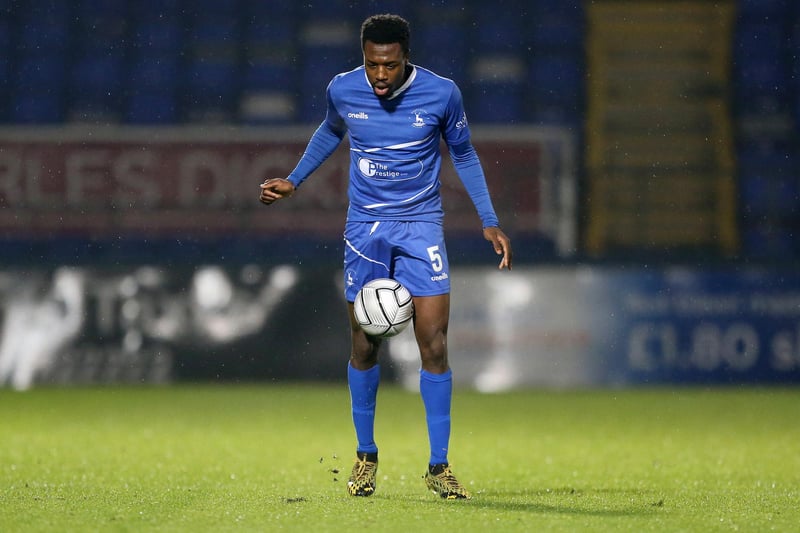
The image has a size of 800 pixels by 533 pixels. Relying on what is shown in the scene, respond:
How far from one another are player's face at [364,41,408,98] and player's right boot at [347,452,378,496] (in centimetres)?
139

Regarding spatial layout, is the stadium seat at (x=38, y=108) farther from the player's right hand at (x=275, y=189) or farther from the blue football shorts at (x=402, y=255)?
the blue football shorts at (x=402, y=255)

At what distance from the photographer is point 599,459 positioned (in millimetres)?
6715

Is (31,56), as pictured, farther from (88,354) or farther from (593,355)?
(593,355)

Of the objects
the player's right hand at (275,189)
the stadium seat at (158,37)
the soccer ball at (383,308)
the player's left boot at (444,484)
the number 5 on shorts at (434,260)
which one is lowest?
the player's left boot at (444,484)

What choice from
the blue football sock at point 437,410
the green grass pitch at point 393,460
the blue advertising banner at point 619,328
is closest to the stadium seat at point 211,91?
the green grass pitch at point 393,460

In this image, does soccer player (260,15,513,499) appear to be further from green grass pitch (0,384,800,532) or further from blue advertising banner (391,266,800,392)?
blue advertising banner (391,266,800,392)

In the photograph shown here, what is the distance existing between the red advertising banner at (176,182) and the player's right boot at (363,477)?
24.3 feet

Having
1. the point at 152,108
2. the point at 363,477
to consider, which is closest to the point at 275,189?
the point at 363,477

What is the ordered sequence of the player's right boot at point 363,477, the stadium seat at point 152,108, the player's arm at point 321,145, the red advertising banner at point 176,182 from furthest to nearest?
the stadium seat at point 152,108 → the red advertising banner at point 176,182 → the player's arm at point 321,145 → the player's right boot at point 363,477

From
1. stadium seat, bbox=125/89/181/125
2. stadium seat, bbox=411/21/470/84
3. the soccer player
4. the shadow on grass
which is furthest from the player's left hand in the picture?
stadium seat, bbox=125/89/181/125

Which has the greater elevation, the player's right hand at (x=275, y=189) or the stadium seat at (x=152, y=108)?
the stadium seat at (x=152, y=108)

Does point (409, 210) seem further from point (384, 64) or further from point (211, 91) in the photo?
point (211, 91)

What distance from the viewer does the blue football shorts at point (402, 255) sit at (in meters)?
5.11

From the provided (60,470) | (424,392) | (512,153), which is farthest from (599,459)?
(512,153)
